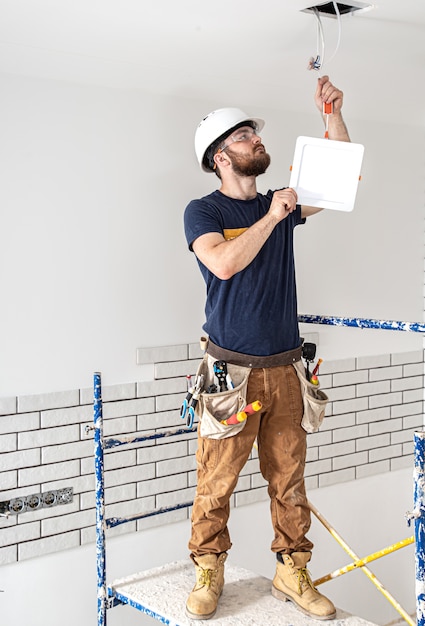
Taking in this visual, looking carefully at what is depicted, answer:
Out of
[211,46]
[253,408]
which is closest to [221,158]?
[211,46]

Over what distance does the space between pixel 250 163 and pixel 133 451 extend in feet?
4.25

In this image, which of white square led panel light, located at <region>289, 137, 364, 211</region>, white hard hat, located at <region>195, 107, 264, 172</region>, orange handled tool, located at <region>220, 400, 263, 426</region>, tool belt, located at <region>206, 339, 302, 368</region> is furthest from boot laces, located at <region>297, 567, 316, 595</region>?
white hard hat, located at <region>195, 107, 264, 172</region>

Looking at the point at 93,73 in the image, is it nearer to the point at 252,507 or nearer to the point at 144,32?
the point at 144,32

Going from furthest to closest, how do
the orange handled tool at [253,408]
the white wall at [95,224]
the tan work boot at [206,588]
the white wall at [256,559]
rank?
the white wall at [256,559], the white wall at [95,224], the tan work boot at [206,588], the orange handled tool at [253,408]

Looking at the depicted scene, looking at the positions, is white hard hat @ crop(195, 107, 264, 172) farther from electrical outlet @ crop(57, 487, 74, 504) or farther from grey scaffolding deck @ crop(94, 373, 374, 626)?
electrical outlet @ crop(57, 487, 74, 504)

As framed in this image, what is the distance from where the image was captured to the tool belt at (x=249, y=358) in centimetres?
247

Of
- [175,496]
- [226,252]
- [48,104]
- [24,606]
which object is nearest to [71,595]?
[24,606]

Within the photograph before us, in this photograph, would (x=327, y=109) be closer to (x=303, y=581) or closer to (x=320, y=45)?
(x=320, y=45)

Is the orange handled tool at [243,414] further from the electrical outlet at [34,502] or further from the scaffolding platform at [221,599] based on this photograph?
the electrical outlet at [34,502]

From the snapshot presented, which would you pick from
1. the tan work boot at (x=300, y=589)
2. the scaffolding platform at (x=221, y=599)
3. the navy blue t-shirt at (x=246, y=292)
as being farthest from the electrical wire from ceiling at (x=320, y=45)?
the scaffolding platform at (x=221, y=599)

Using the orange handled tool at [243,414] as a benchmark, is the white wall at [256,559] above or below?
below

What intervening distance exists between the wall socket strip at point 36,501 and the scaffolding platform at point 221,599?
15.6 inches

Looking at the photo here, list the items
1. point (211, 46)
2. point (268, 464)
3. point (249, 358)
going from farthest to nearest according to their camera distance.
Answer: point (211, 46) < point (268, 464) < point (249, 358)

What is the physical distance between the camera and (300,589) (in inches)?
99.1
